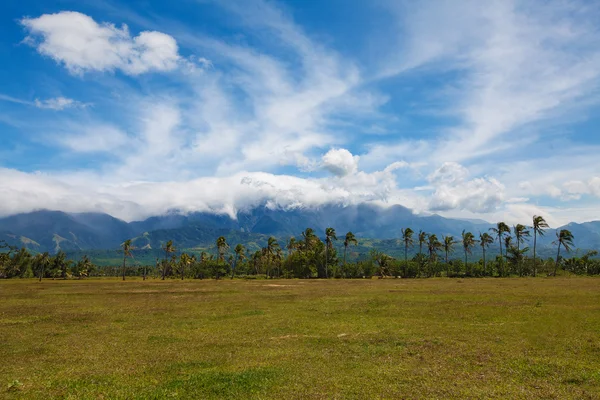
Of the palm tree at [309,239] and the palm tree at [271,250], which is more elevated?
the palm tree at [309,239]

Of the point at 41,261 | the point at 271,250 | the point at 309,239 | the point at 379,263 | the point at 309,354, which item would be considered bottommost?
the point at 41,261

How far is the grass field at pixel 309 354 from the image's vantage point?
17.2 m

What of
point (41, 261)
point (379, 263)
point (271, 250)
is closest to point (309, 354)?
point (271, 250)

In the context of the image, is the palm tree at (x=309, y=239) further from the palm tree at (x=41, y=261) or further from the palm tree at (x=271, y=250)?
the palm tree at (x=41, y=261)

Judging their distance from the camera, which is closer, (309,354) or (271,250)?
(309,354)

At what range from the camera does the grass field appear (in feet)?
56.3

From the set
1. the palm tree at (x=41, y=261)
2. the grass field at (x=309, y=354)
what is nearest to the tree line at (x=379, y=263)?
the palm tree at (x=41, y=261)

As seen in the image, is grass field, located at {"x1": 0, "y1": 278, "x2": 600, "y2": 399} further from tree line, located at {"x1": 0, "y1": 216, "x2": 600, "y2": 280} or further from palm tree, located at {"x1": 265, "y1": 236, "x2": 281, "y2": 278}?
palm tree, located at {"x1": 265, "y1": 236, "x2": 281, "y2": 278}

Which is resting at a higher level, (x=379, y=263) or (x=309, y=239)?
(x=309, y=239)

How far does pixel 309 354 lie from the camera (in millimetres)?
23266

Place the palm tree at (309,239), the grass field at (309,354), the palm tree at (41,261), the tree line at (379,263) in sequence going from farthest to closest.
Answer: the palm tree at (309,239) → the palm tree at (41,261) → the tree line at (379,263) → the grass field at (309,354)

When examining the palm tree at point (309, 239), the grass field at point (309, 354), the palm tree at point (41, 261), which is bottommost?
the palm tree at point (41, 261)

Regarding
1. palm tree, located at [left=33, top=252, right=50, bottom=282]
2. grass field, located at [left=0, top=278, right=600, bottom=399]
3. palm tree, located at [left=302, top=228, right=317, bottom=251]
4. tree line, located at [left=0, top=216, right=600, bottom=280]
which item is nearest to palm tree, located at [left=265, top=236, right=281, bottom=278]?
tree line, located at [left=0, top=216, right=600, bottom=280]

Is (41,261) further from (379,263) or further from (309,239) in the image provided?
(379,263)
